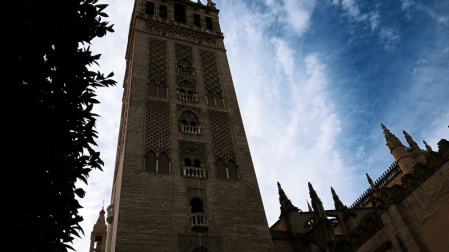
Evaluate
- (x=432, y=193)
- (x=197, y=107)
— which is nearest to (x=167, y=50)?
(x=197, y=107)

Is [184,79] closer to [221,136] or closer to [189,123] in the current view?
[189,123]

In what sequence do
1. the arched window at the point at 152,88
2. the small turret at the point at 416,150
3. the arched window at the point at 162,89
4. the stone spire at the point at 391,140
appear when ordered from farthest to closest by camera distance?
the stone spire at the point at 391,140 → the small turret at the point at 416,150 → the arched window at the point at 162,89 → the arched window at the point at 152,88

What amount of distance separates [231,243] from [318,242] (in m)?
5.36

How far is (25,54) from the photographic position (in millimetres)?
5039

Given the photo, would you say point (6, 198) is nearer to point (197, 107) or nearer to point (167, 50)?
point (197, 107)

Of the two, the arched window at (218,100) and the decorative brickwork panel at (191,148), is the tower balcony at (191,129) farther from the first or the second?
the arched window at (218,100)

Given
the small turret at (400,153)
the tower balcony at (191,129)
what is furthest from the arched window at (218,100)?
the small turret at (400,153)

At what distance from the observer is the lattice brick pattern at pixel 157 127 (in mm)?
15656

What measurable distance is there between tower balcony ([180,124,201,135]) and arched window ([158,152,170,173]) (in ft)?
5.95

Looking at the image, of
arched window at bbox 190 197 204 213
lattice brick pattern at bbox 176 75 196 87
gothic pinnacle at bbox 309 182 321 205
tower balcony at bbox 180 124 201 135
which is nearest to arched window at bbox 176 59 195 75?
lattice brick pattern at bbox 176 75 196 87

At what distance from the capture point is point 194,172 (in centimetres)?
1535

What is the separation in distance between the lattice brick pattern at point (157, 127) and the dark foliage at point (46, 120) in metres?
9.80

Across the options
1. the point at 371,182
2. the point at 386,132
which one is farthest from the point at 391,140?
the point at 371,182

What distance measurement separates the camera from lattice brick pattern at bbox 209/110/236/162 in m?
16.7
